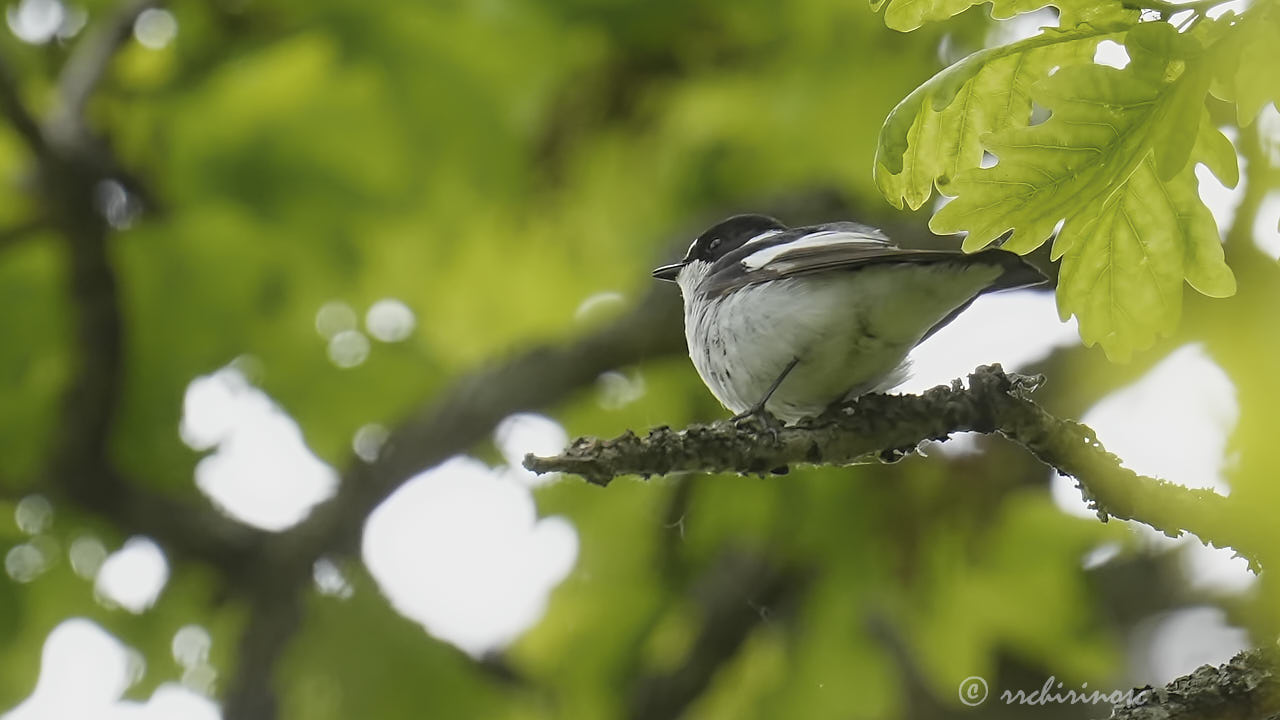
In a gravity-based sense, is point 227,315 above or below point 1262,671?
below

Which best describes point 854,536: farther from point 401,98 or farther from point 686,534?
point 401,98

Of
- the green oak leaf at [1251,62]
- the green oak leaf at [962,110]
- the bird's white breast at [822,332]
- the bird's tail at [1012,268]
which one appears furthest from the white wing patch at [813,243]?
the green oak leaf at [1251,62]

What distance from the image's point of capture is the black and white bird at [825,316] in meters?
3.16

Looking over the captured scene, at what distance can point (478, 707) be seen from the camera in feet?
18.7

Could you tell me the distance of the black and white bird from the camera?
3156 millimetres

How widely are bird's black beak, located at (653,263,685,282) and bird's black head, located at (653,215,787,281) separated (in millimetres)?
103

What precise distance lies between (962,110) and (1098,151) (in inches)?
10.6

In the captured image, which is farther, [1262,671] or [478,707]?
[478,707]

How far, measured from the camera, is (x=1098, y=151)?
1601 mm

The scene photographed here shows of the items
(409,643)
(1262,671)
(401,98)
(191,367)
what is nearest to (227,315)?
(191,367)

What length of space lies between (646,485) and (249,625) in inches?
79.4

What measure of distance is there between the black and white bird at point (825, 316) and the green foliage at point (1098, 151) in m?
1.16

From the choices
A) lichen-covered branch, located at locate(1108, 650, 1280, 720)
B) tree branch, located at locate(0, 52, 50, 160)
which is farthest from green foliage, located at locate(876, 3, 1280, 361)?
tree branch, located at locate(0, 52, 50, 160)

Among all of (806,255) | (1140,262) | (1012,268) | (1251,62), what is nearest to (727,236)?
(806,255)
